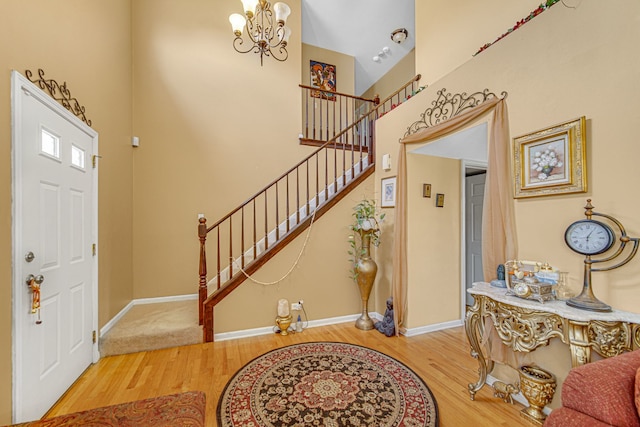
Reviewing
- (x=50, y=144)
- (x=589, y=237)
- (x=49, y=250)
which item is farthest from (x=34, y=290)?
(x=589, y=237)

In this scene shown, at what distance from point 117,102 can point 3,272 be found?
8.51 ft

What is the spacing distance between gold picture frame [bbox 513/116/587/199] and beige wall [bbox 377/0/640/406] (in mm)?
45

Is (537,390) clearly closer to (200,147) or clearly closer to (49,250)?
(49,250)

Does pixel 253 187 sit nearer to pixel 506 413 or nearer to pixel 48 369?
pixel 48 369

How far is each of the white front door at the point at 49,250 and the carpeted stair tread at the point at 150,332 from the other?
0.17 meters

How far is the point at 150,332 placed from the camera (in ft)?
9.27

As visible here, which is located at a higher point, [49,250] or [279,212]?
[279,212]

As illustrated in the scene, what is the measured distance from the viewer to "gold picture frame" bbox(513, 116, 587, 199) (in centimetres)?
163

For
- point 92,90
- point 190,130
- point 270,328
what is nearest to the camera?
point 92,90

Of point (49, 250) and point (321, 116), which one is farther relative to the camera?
point (321, 116)

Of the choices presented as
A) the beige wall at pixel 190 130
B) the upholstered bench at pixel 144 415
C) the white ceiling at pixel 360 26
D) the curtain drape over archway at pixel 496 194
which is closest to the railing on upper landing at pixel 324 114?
the beige wall at pixel 190 130

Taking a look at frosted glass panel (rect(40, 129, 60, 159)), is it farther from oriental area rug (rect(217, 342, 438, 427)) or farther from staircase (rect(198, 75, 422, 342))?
oriental area rug (rect(217, 342, 438, 427))

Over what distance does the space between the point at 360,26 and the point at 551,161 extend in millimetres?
5005

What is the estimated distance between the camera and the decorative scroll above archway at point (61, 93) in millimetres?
1850
